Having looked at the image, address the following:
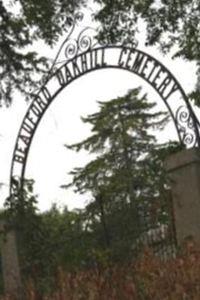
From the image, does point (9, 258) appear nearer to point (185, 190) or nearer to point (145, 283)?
point (185, 190)

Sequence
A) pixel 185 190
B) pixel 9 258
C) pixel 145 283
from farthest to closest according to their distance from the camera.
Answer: pixel 9 258 → pixel 185 190 → pixel 145 283

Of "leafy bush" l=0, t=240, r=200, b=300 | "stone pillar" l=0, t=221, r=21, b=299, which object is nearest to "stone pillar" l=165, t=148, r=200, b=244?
"stone pillar" l=0, t=221, r=21, b=299

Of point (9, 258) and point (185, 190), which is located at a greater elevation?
point (9, 258)

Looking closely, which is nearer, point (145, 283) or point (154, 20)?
point (145, 283)

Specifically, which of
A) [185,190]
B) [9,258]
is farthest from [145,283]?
[9,258]

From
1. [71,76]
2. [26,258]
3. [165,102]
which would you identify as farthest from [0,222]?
[165,102]

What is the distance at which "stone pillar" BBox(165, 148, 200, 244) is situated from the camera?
11.5 metres

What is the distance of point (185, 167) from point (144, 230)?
4.49 ft

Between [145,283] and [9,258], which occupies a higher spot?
[9,258]

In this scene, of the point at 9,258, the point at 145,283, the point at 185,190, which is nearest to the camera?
the point at 145,283

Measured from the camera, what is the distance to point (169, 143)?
1245 centimetres

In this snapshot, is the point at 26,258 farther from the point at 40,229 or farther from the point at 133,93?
the point at 133,93

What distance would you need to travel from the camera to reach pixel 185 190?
11.7 metres

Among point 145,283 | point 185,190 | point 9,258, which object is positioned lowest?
point 145,283
